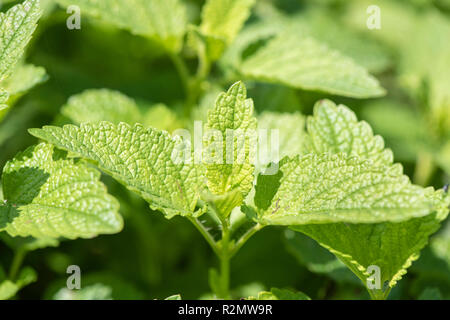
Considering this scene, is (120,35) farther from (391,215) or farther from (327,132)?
(391,215)

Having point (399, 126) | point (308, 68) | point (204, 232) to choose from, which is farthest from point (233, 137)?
point (399, 126)

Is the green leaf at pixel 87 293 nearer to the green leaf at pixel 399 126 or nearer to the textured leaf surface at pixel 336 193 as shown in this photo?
the textured leaf surface at pixel 336 193

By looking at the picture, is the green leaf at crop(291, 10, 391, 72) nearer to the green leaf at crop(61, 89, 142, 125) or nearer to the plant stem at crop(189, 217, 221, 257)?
the green leaf at crop(61, 89, 142, 125)

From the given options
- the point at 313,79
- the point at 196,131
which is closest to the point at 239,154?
the point at 196,131

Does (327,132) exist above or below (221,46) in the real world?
below

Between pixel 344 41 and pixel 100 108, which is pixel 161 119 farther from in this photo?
pixel 344 41

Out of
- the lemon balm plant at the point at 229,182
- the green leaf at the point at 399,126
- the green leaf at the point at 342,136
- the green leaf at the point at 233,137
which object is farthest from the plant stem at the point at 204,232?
the green leaf at the point at 399,126

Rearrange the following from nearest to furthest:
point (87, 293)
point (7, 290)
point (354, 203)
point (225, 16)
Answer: point (354, 203)
point (7, 290)
point (87, 293)
point (225, 16)

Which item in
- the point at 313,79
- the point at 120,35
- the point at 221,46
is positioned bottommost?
the point at 313,79
